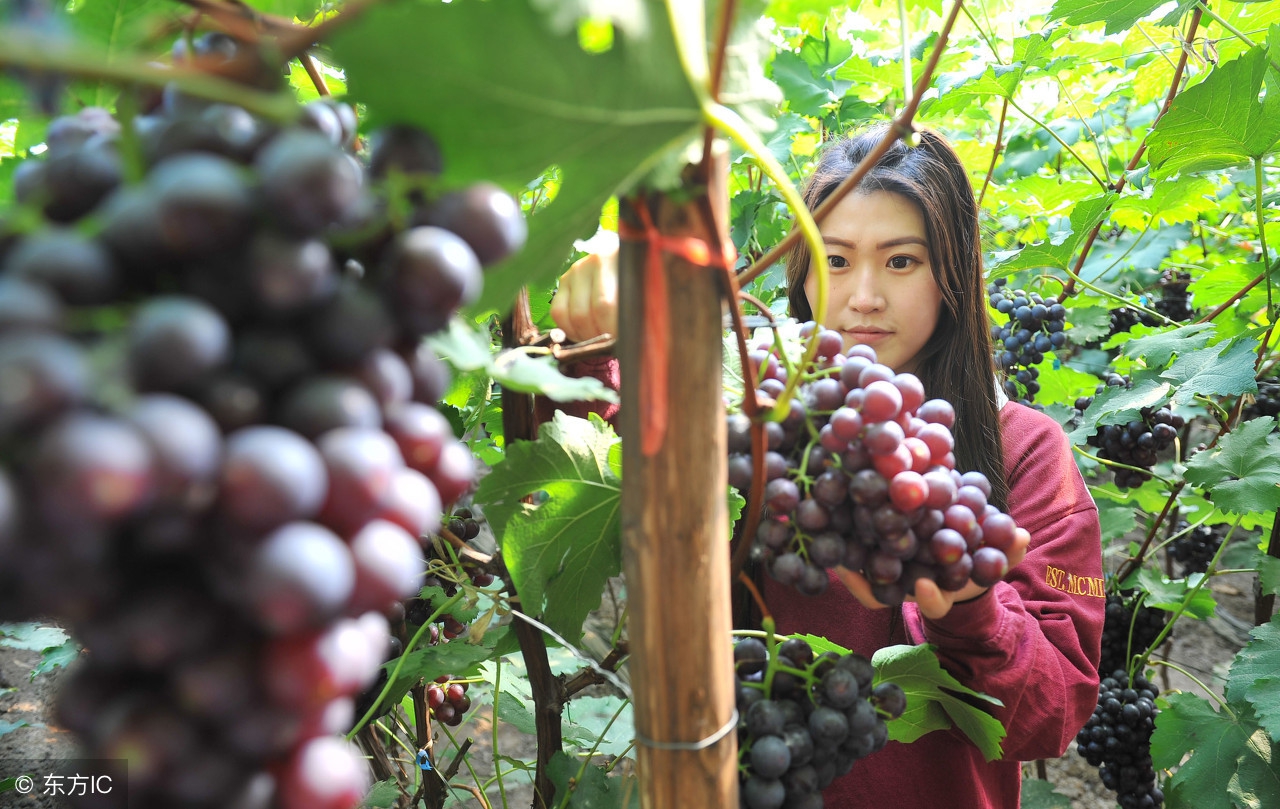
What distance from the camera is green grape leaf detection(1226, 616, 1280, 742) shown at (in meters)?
1.59

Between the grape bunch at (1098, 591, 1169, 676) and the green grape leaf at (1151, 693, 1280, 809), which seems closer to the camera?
the green grape leaf at (1151, 693, 1280, 809)

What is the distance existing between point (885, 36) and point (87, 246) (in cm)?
298

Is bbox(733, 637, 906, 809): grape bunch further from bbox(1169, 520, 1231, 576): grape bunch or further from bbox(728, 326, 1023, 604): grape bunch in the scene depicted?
bbox(1169, 520, 1231, 576): grape bunch

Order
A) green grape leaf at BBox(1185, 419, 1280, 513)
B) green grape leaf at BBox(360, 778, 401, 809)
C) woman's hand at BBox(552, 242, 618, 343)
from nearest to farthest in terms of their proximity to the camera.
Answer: woman's hand at BBox(552, 242, 618, 343) → green grape leaf at BBox(360, 778, 401, 809) → green grape leaf at BBox(1185, 419, 1280, 513)

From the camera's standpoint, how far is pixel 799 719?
36.3 inches

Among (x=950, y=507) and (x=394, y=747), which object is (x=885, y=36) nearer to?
(x=950, y=507)

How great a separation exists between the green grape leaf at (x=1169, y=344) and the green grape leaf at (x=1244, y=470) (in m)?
0.20

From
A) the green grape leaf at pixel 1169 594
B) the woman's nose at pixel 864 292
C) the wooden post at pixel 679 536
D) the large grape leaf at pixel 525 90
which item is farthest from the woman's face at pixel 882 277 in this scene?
the green grape leaf at pixel 1169 594

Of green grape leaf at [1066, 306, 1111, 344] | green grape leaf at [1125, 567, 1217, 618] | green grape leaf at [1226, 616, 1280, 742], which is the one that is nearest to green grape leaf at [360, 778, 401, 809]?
green grape leaf at [1226, 616, 1280, 742]

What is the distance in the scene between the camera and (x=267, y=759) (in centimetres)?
40

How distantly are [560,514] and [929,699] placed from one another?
609 mm

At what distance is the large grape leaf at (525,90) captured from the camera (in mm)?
410

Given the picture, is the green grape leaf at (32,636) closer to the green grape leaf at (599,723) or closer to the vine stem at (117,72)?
the green grape leaf at (599,723)

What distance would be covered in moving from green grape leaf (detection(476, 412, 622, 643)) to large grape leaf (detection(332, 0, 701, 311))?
44cm
